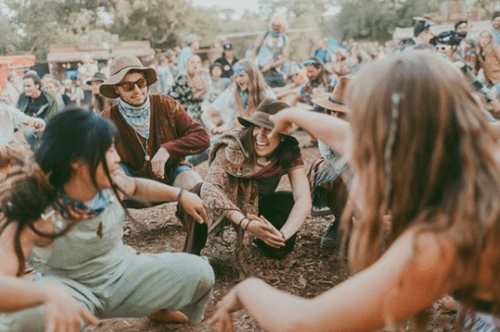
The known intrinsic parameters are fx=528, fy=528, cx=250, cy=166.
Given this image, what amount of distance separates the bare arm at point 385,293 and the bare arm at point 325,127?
73 cm

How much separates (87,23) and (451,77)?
26.3 metres

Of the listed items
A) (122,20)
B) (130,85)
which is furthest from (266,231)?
(122,20)

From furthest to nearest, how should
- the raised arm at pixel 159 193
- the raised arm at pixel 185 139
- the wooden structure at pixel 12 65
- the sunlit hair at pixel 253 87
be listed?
the wooden structure at pixel 12 65, the sunlit hair at pixel 253 87, the raised arm at pixel 185 139, the raised arm at pixel 159 193

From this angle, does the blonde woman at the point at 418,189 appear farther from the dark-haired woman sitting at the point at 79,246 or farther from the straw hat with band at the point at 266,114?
the straw hat with band at the point at 266,114

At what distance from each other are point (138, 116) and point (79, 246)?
1962 millimetres

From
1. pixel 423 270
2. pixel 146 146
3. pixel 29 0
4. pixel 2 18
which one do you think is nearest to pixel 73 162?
pixel 423 270

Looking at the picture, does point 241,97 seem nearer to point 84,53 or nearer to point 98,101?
point 98,101

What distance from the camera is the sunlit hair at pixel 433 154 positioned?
1451 millimetres

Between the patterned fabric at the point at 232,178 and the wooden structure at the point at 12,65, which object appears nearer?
the patterned fabric at the point at 232,178

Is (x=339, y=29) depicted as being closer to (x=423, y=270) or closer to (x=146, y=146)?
(x=146, y=146)

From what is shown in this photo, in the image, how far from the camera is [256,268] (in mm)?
3834

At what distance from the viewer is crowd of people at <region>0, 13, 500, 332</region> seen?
1466 millimetres

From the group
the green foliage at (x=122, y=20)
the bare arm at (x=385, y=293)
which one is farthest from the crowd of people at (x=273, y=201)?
the green foliage at (x=122, y=20)

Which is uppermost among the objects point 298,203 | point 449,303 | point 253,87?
point 253,87
